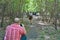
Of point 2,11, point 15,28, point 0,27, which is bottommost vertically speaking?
point 0,27

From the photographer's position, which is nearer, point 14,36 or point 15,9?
point 14,36

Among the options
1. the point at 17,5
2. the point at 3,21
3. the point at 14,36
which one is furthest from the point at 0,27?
the point at 14,36

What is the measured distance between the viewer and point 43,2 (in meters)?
14.5

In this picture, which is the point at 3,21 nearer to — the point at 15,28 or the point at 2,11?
the point at 2,11

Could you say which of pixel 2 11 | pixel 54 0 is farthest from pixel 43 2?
pixel 2 11

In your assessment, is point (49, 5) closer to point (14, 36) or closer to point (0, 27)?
point (0, 27)

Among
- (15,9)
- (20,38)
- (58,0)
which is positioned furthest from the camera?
(15,9)

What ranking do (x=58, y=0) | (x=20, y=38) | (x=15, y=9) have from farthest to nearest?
1. (x=15, y=9)
2. (x=58, y=0)
3. (x=20, y=38)

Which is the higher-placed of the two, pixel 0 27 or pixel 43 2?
pixel 43 2

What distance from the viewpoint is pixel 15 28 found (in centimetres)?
456

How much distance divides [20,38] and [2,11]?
9.33 meters

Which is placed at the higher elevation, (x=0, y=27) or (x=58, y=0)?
(x=58, y=0)

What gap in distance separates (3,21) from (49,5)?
11.1 feet

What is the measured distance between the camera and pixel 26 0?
14383mm
